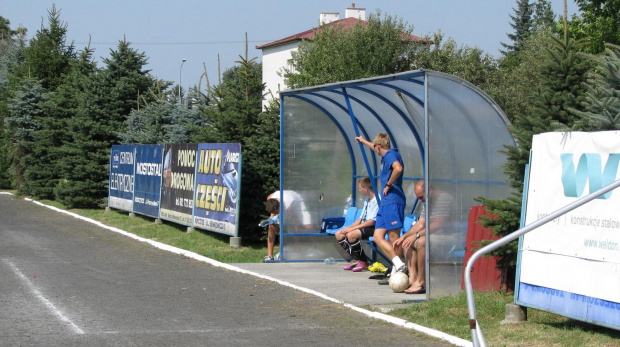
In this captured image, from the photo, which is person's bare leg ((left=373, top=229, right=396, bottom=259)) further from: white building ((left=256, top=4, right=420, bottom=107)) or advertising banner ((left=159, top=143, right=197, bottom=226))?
white building ((left=256, top=4, right=420, bottom=107))

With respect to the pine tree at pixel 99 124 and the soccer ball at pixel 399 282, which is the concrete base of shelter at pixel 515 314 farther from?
the pine tree at pixel 99 124

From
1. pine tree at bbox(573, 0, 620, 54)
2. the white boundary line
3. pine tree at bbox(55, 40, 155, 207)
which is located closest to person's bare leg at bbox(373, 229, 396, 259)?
the white boundary line

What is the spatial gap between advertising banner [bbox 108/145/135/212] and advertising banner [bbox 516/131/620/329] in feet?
58.8

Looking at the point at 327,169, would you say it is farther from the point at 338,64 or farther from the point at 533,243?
the point at 338,64

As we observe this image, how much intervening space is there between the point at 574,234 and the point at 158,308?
4.88m

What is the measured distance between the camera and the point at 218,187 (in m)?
16.8

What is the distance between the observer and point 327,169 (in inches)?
566

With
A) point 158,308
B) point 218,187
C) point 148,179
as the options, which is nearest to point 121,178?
point 148,179

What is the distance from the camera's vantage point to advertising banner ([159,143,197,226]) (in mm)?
18694

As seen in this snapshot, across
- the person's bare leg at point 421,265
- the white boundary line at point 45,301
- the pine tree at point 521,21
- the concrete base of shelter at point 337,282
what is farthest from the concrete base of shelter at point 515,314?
the pine tree at point 521,21

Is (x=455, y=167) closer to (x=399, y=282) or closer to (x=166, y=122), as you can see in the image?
(x=399, y=282)

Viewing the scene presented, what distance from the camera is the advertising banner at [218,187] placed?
15969 mm

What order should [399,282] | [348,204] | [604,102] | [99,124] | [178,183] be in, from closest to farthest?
1. [604,102]
2. [399,282]
3. [348,204]
4. [178,183]
5. [99,124]

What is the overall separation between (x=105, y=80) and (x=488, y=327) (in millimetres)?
24594
